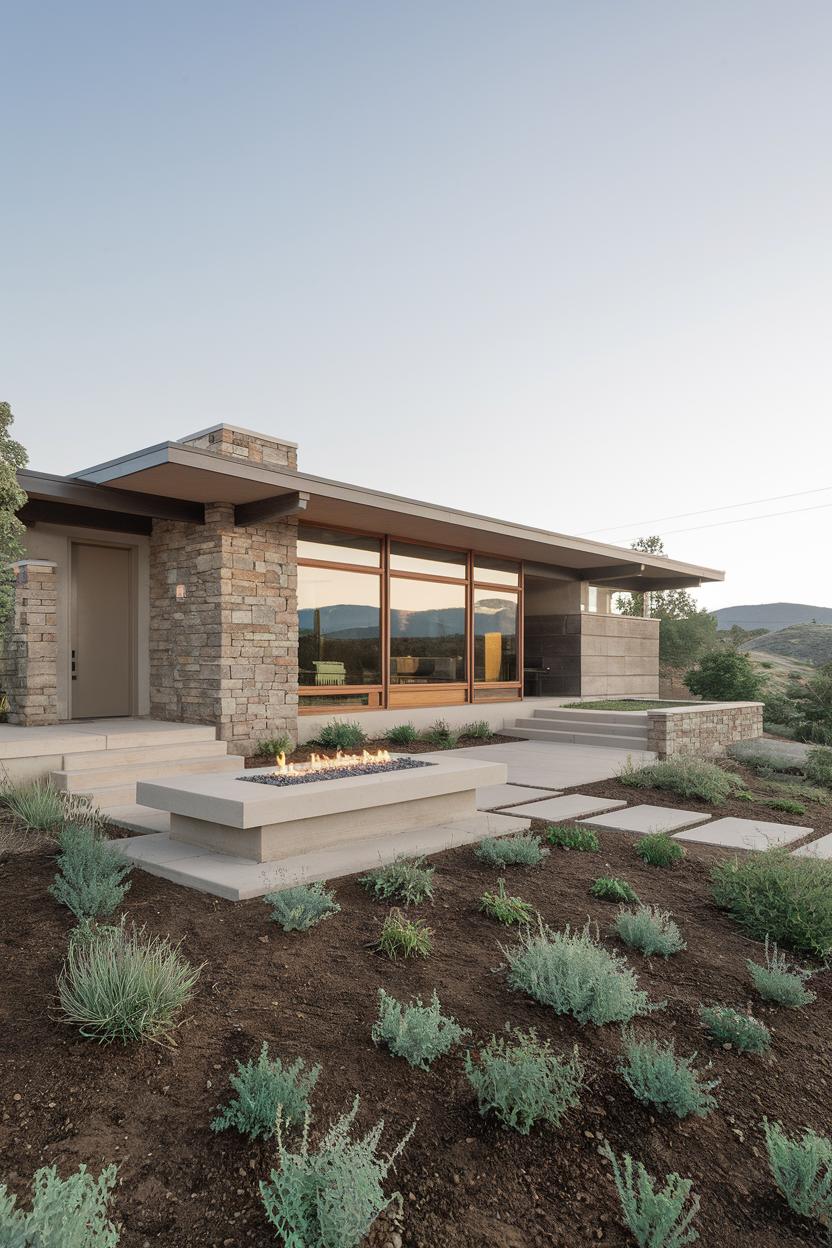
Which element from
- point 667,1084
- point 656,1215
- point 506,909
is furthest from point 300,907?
point 656,1215

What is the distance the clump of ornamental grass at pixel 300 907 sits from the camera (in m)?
3.35

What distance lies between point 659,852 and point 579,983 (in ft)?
8.00

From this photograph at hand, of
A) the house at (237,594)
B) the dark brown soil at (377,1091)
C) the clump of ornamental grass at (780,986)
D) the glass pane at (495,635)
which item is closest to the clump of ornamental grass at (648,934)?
the dark brown soil at (377,1091)

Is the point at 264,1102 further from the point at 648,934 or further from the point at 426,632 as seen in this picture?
the point at 426,632

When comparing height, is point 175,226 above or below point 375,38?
below

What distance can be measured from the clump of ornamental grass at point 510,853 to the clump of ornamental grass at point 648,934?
3.47 ft

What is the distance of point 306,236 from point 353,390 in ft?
10.8

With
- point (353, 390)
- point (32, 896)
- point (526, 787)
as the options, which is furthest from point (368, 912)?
point (353, 390)

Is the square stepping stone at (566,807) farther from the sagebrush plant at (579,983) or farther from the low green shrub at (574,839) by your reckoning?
the sagebrush plant at (579,983)

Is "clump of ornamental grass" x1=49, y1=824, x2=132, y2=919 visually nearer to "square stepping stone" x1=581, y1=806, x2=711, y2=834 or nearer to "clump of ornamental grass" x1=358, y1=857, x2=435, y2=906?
"clump of ornamental grass" x1=358, y1=857, x2=435, y2=906

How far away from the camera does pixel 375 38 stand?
28.9ft

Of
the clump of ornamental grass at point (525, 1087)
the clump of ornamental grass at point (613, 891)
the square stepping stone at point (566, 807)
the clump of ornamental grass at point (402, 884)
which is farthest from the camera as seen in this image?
the square stepping stone at point (566, 807)

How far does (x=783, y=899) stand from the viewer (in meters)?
3.78

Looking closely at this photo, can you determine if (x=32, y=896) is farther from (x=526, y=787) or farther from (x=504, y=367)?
(x=504, y=367)
